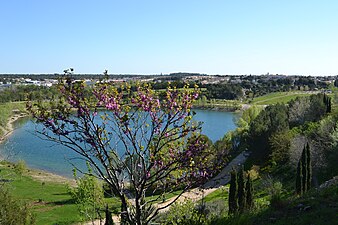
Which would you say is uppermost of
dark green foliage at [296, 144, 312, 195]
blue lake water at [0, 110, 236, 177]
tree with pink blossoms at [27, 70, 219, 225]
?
tree with pink blossoms at [27, 70, 219, 225]

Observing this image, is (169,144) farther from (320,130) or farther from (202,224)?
(320,130)

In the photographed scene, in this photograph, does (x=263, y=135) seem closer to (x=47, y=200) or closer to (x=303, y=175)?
(x=303, y=175)

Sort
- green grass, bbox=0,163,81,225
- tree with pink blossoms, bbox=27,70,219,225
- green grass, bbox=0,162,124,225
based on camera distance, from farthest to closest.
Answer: green grass, bbox=0,163,81,225
green grass, bbox=0,162,124,225
tree with pink blossoms, bbox=27,70,219,225

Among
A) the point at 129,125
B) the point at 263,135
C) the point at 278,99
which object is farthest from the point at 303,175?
the point at 278,99

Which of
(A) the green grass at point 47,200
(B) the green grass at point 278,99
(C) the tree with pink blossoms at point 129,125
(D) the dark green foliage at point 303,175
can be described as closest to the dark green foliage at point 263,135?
(D) the dark green foliage at point 303,175

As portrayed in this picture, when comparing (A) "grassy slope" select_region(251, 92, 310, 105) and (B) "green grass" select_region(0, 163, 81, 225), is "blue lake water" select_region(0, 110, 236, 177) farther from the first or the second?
(A) "grassy slope" select_region(251, 92, 310, 105)

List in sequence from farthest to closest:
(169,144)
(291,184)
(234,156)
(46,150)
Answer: (46,150) → (234,156) → (291,184) → (169,144)

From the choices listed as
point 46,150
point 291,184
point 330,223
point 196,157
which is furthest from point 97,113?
point 46,150

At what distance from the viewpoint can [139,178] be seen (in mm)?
7355

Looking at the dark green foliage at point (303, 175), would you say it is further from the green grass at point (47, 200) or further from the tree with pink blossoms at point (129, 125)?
the tree with pink blossoms at point (129, 125)

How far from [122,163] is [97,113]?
1109 mm

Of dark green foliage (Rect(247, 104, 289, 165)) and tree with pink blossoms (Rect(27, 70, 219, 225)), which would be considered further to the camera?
dark green foliage (Rect(247, 104, 289, 165))

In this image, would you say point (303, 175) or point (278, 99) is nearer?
point (303, 175)

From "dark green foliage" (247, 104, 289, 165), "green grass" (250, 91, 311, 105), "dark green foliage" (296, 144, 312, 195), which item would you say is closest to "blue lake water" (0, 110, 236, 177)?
"dark green foliage" (247, 104, 289, 165)
